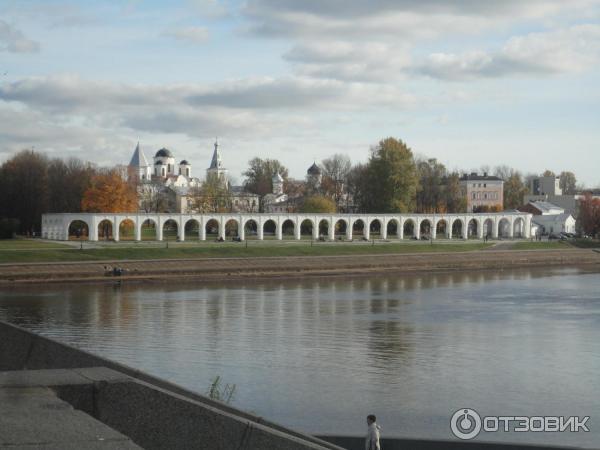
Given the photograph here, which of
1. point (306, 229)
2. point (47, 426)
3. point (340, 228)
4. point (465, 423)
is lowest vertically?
point (465, 423)

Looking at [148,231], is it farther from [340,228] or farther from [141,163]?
[141,163]

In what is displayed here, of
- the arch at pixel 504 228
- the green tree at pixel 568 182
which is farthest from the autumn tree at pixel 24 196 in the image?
the green tree at pixel 568 182

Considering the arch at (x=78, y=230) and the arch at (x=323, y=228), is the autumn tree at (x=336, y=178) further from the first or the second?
the arch at (x=78, y=230)

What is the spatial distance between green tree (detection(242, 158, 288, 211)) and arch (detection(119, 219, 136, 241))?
50.9 m

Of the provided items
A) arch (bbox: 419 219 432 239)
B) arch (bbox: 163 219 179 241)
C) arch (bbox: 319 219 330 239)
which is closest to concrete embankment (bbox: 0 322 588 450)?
arch (bbox: 163 219 179 241)

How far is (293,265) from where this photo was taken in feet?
201

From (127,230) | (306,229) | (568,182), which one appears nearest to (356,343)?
(127,230)

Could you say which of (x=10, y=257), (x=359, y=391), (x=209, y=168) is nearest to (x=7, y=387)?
(x=359, y=391)

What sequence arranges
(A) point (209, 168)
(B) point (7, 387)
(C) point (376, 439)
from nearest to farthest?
(B) point (7, 387)
(C) point (376, 439)
(A) point (209, 168)

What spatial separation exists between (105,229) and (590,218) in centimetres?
5410

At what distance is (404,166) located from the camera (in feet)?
297

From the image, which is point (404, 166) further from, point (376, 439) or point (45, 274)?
point (376, 439)

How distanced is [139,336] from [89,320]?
5079 millimetres

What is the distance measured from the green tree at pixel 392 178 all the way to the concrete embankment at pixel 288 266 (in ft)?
56.8
